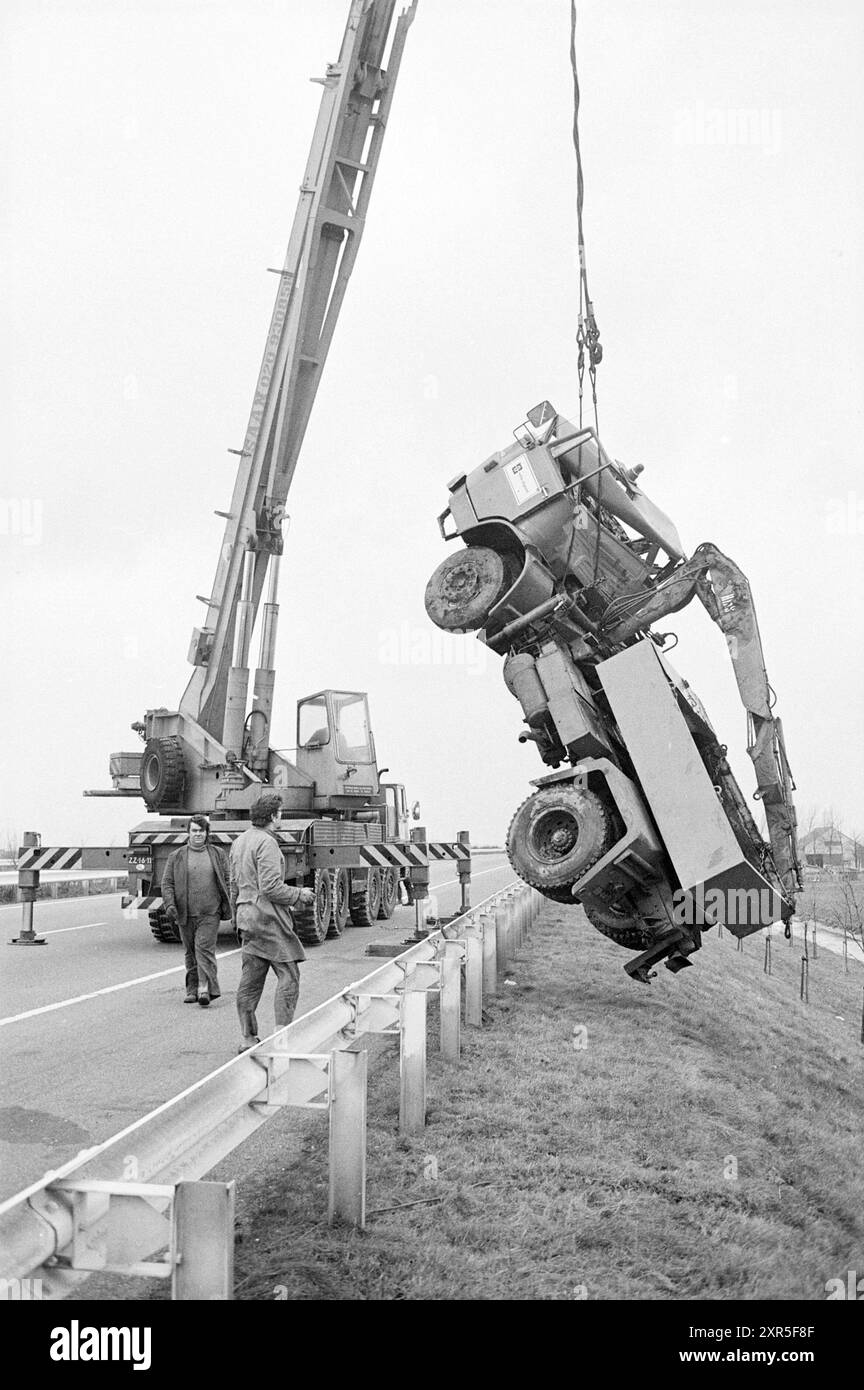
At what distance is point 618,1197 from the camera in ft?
16.2

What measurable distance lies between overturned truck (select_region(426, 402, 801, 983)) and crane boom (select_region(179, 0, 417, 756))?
5.61m

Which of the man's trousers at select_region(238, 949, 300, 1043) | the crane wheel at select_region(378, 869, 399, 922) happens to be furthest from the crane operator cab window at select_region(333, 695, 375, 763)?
the man's trousers at select_region(238, 949, 300, 1043)

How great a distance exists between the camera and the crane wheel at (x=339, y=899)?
45.2 feet

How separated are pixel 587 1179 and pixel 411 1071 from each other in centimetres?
100

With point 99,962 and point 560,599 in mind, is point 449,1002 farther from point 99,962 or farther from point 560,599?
point 99,962

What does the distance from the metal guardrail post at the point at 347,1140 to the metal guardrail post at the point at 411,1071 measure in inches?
43.8

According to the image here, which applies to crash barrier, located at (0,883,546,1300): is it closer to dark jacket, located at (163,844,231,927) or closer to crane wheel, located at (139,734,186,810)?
dark jacket, located at (163,844,231,927)

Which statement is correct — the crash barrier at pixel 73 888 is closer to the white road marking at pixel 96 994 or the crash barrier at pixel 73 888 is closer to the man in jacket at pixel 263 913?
the white road marking at pixel 96 994

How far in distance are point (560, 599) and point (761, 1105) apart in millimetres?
3805

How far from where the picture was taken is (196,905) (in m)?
8.91

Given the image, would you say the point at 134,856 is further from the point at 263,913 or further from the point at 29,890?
the point at 263,913

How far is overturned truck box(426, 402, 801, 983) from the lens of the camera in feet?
22.3

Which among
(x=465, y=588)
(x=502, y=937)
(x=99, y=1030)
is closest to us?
(x=465, y=588)

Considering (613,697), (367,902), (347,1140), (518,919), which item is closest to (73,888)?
(367,902)
